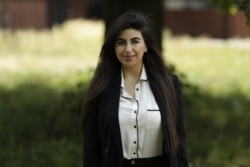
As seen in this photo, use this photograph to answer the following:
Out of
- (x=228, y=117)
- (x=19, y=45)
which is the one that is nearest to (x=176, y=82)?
(x=228, y=117)

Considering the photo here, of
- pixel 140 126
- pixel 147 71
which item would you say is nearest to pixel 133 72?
pixel 147 71

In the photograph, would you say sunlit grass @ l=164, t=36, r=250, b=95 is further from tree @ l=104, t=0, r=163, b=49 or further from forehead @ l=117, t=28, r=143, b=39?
forehead @ l=117, t=28, r=143, b=39

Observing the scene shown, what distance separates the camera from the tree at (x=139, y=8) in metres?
8.77

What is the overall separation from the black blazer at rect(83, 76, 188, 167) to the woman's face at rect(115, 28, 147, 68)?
0.12m

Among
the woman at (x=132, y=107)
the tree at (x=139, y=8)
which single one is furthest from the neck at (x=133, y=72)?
the tree at (x=139, y=8)

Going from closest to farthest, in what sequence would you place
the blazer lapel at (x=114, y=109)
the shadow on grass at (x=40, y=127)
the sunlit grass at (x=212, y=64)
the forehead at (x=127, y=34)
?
the blazer lapel at (x=114, y=109) < the forehead at (x=127, y=34) < the shadow on grass at (x=40, y=127) < the sunlit grass at (x=212, y=64)

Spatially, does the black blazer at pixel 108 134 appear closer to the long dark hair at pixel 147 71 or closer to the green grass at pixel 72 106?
the long dark hair at pixel 147 71

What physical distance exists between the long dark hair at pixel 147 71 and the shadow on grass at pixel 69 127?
3.03 meters

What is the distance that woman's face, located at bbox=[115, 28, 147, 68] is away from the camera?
11.5 feet

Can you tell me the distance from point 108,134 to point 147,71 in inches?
17.1

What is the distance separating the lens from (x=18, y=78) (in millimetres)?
12102

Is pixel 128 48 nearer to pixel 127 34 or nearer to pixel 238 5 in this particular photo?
pixel 127 34

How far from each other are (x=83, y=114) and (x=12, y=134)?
4.42m

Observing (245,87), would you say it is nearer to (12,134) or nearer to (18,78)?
(18,78)
